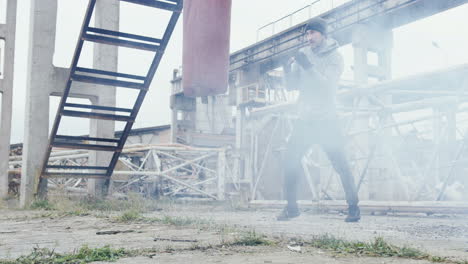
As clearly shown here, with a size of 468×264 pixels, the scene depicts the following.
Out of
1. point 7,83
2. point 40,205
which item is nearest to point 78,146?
point 40,205

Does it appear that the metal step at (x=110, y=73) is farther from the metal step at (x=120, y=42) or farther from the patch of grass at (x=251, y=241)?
the patch of grass at (x=251, y=241)

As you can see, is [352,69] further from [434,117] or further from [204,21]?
[204,21]

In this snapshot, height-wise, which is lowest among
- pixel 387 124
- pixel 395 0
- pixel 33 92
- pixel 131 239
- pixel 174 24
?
pixel 131 239

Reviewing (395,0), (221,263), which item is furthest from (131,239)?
(395,0)

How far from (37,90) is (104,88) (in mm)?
1187

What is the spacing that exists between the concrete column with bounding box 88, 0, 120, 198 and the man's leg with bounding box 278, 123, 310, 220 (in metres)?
4.66

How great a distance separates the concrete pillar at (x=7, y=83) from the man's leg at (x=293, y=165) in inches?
437

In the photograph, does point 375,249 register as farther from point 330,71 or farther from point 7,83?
point 7,83

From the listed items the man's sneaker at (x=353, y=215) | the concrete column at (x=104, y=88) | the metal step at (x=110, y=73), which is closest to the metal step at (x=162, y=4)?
the metal step at (x=110, y=73)

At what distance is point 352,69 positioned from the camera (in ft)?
79.3

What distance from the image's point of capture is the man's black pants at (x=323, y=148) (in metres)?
5.87

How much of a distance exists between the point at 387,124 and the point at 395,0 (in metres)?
14.7

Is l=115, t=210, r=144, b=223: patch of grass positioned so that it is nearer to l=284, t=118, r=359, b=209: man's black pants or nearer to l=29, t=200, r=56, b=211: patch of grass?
l=284, t=118, r=359, b=209: man's black pants

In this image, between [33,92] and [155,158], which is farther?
[155,158]
